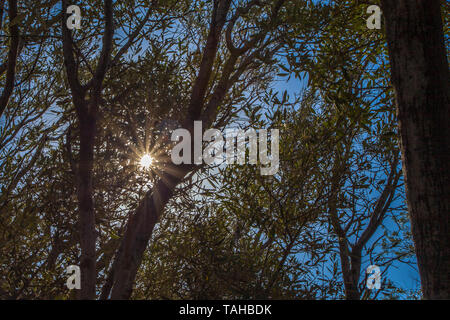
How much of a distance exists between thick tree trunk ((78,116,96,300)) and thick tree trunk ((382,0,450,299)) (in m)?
2.55

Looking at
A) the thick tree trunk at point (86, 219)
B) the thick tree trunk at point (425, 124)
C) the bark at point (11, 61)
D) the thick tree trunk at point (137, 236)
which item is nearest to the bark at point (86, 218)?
the thick tree trunk at point (86, 219)

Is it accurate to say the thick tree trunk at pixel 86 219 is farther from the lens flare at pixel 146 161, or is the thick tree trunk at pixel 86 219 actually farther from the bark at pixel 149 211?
the lens flare at pixel 146 161

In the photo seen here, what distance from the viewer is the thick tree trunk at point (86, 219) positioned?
3.11m

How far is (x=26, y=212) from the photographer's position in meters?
4.27

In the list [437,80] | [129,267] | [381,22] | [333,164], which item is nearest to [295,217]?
[333,164]

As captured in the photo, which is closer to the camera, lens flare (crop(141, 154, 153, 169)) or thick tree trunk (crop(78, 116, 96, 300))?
thick tree trunk (crop(78, 116, 96, 300))

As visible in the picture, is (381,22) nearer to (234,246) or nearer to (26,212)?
(234,246)

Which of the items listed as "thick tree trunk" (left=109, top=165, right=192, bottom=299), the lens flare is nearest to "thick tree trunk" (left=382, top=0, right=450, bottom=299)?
"thick tree trunk" (left=109, top=165, right=192, bottom=299)

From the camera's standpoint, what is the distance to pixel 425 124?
93.4 inches

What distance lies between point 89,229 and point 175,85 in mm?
2138

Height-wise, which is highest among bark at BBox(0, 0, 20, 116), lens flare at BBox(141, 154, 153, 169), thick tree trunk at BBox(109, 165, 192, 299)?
bark at BBox(0, 0, 20, 116)

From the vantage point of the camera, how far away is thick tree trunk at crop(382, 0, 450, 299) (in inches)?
88.4

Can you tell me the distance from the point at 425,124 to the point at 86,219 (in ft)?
9.10

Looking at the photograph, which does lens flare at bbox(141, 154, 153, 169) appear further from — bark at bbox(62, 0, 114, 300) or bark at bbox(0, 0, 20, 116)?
bark at bbox(0, 0, 20, 116)
